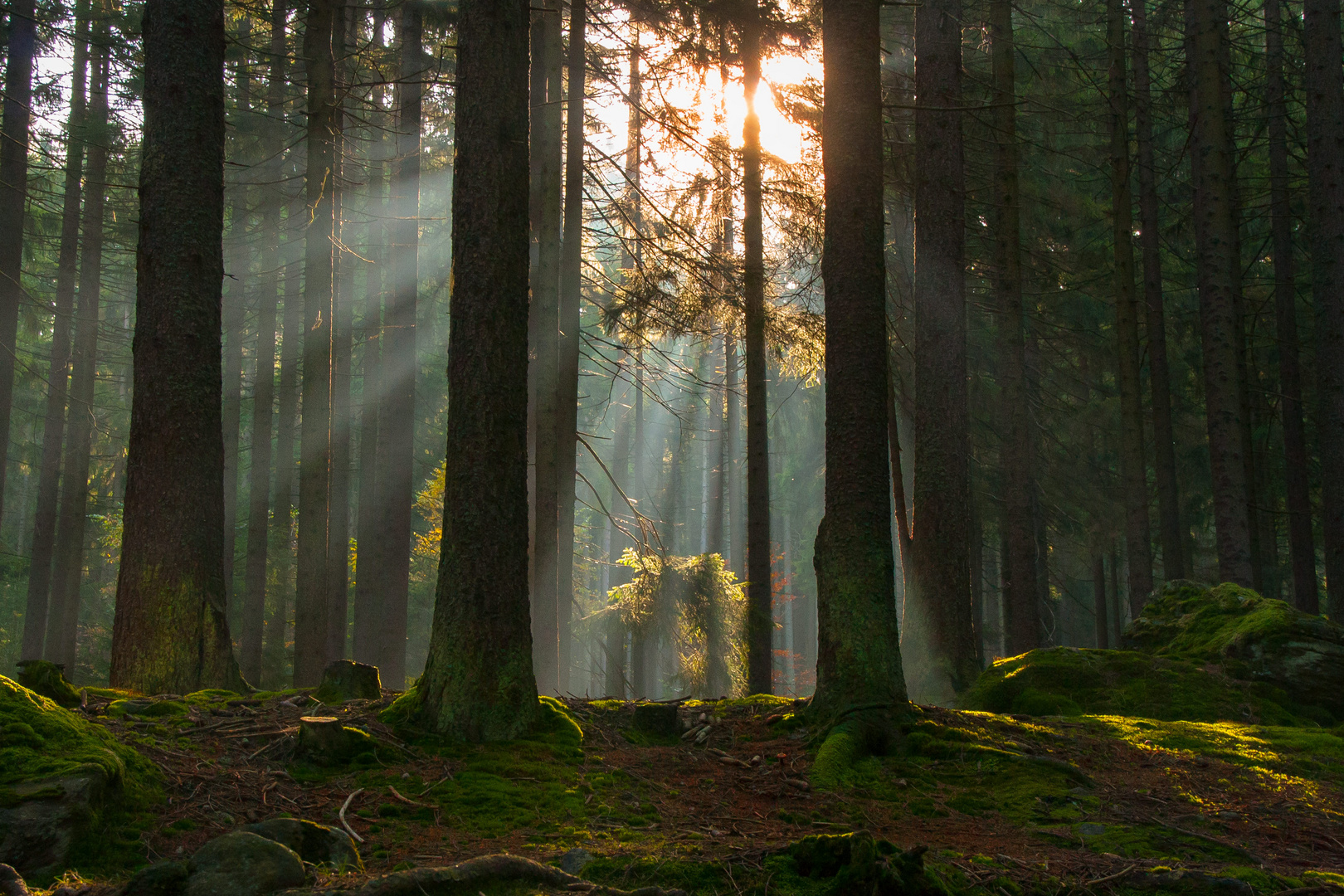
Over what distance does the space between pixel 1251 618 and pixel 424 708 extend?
28.6ft

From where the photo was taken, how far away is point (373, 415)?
2016 cm

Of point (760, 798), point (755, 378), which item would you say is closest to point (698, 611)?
point (755, 378)

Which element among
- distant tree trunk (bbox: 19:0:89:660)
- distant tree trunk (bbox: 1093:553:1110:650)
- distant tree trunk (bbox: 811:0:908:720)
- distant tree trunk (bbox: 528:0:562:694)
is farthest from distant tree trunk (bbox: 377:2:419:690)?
distant tree trunk (bbox: 1093:553:1110:650)

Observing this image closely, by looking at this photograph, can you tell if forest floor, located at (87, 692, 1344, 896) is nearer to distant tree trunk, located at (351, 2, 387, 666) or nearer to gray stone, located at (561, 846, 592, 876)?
gray stone, located at (561, 846, 592, 876)

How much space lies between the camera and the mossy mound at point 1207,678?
8031 mm

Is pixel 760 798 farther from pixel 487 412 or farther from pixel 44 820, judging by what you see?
pixel 44 820

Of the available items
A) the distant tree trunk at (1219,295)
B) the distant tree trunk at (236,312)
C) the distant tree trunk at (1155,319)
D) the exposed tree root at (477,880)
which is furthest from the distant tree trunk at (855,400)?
the distant tree trunk at (236,312)

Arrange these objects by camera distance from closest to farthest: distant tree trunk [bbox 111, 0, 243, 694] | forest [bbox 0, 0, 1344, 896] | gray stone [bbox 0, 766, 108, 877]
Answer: gray stone [bbox 0, 766, 108, 877] < forest [bbox 0, 0, 1344, 896] < distant tree trunk [bbox 111, 0, 243, 694]

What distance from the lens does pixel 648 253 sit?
42.2 ft

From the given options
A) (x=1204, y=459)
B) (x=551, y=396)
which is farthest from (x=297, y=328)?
(x=1204, y=459)

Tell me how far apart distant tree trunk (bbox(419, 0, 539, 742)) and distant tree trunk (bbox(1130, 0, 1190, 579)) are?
46.2ft

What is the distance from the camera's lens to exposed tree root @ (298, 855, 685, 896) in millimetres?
2945

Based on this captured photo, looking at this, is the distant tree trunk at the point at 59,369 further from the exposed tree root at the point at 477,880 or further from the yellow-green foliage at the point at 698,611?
the exposed tree root at the point at 477,880

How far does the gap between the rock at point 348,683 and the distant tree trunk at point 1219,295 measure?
38.3ft
